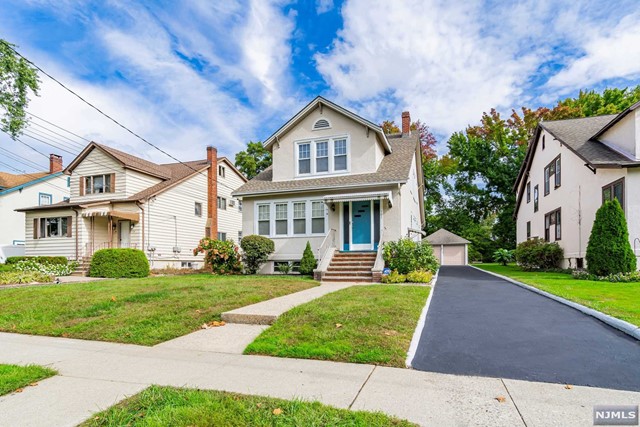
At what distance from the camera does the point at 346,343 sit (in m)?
4.80

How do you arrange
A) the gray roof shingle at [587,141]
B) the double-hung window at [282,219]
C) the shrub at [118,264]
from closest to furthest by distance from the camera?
the gray roof shingle at [587,141]
the double-hung window at [282,219]
the shrub at [118,264]

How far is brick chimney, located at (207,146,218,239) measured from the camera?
2525cm

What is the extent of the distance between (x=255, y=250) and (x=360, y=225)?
4.38 m

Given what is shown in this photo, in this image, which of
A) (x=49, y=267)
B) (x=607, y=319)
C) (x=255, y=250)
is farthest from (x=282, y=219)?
(x=49, y=267)

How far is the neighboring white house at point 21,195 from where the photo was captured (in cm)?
2488

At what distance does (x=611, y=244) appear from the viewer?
482 inches

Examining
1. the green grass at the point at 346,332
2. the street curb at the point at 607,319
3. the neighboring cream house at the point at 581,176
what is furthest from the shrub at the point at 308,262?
the neighboring cream house at the point at 581,176

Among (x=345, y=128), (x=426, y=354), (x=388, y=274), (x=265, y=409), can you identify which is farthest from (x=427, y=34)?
(x=265, y=409)

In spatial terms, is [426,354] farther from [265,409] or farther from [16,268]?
[16,268]

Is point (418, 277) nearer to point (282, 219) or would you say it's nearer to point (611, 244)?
point (282, 219)

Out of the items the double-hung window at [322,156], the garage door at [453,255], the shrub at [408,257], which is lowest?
the garage door at [453,255]

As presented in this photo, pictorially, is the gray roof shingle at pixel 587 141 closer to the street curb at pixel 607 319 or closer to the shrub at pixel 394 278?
the street curb at pixel 607 319

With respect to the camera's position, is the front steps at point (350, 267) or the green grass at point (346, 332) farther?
the front steps at point (350, 267)

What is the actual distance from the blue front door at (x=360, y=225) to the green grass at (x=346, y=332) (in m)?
7.12
